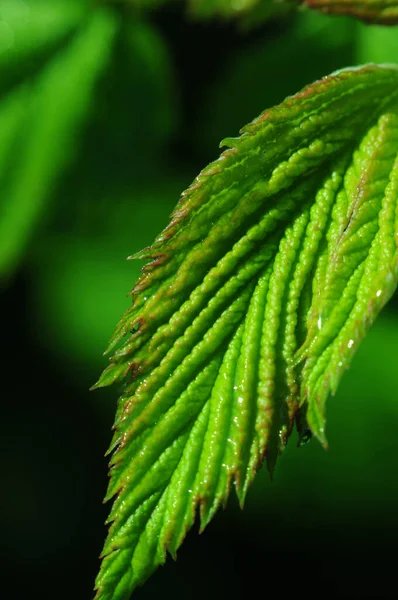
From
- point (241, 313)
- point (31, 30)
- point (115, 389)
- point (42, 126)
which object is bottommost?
point (241, 313)

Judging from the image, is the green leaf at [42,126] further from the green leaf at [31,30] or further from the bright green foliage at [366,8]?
the bright green foliage at [366,8]

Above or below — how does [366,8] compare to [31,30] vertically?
below

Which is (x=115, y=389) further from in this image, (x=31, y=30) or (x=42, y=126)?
(x=31, y=30)

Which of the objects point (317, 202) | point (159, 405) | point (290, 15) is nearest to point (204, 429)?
point (159, 405)

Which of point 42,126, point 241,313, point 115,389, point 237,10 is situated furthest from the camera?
point 115,389

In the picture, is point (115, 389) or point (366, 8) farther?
point (115, 389)

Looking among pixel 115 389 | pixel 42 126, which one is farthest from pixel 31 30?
pixel 115 389

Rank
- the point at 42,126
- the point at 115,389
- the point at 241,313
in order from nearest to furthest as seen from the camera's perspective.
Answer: the point at 241,313, the point at 42,126, the point at 115,389
